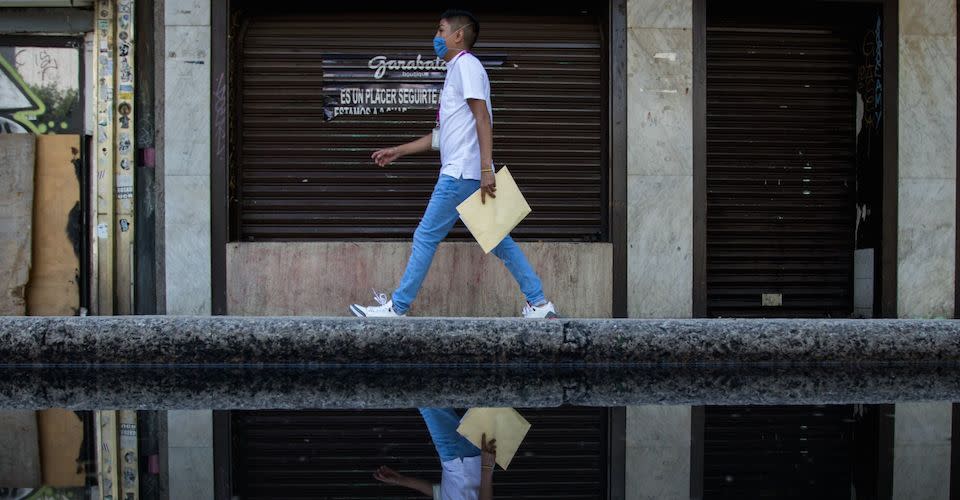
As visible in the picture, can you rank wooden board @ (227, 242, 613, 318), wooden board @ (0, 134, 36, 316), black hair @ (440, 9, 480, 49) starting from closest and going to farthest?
black hair @ (440, 9, 480, 49), wooden board @ (0, 134, 36, 316), wooden board @ (227, 242, 613, 318)

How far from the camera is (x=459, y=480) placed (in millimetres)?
2650

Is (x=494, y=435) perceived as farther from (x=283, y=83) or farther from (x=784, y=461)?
(x=283, y=83)

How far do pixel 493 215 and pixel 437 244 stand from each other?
0.37 metres

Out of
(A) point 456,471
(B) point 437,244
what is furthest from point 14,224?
(A) point 456,471

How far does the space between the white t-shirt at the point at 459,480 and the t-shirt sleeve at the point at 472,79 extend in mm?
3521

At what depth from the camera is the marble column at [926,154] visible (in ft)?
26.5

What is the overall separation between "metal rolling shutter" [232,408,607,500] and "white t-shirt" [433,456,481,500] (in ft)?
0.14

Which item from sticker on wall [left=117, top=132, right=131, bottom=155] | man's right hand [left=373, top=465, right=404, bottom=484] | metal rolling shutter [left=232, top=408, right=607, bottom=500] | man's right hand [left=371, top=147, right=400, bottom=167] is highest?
sticker on wall [left=117, top=132, right=131, bottom=155]

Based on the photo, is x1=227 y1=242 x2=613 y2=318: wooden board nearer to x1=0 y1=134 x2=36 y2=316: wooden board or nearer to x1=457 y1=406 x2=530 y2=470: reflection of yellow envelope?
x1=0 y1=134 x2=36 y2=316: wooden board

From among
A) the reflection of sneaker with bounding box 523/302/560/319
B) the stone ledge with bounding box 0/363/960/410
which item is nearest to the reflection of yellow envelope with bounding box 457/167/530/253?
the reflection of sneaker with bounding box 523/302/560/319

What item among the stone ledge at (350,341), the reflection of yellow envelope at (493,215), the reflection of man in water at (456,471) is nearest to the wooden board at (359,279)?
the reflection of yellow envelope at (493,215)

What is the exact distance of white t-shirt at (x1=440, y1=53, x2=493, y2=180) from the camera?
20.4ft

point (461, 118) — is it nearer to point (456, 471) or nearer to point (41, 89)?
point (41, 89)

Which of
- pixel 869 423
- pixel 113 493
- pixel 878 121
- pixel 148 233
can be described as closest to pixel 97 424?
pixel 113 493
